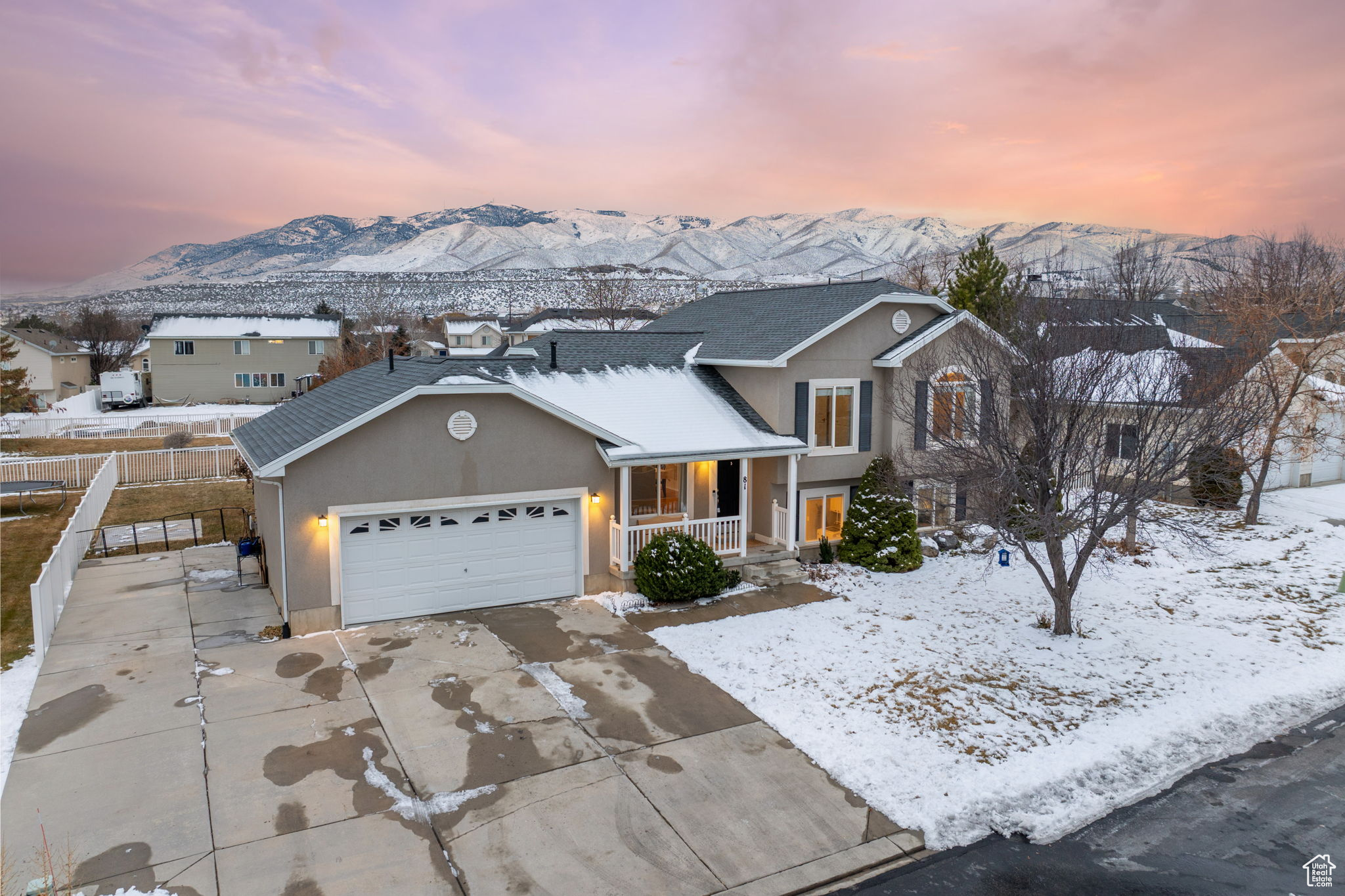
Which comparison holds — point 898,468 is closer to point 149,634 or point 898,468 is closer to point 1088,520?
point 1088,520

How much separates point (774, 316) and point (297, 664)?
12435mm

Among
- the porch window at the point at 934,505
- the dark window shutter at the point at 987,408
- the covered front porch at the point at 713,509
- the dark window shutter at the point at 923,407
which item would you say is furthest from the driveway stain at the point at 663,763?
the dark window shutter at the point at 923,407

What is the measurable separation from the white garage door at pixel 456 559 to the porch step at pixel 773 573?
3.59 metres

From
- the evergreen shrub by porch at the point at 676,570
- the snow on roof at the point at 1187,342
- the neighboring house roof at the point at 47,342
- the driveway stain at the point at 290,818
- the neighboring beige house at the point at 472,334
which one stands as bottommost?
the driveway stain at the point at 290,818

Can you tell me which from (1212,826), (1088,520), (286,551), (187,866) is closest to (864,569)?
(1088,520)

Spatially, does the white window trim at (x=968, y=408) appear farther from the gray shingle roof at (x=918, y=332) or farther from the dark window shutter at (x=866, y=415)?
the dark window shutter at (x=866, y=415)

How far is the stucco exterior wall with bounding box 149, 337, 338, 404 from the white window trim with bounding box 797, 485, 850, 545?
143 ft

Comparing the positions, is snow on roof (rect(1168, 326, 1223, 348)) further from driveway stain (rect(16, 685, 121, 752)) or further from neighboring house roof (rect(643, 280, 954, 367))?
driveway stain (rect(16, 685, 121, 752))

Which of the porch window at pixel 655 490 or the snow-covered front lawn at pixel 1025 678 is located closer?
the snow-covered front lawn at pixel 1025 678

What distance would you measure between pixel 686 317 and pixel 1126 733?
1587 centimetres

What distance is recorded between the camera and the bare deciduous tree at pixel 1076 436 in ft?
37.9

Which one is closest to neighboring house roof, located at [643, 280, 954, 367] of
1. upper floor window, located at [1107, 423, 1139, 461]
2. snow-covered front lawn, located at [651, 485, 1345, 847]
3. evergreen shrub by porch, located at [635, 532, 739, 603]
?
evergreen shrub by porch, located at [635, 532, 739, 603]

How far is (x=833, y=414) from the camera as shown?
17.4 meters

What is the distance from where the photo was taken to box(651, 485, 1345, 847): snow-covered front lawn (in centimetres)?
853
